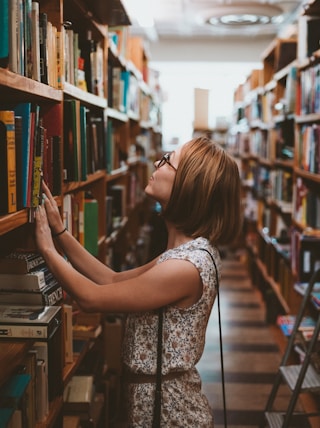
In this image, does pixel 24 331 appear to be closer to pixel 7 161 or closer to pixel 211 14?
pixel 7 161

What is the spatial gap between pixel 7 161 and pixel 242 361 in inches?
123

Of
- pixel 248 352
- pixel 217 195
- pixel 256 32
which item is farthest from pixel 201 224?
pixel 256 32

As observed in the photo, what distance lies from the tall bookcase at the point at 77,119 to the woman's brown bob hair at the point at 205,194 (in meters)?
0.43

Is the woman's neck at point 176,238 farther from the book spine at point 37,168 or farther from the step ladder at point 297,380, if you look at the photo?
the step ladder at point 297,380

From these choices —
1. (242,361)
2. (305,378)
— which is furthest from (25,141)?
(242,361)

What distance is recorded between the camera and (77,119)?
2.18m

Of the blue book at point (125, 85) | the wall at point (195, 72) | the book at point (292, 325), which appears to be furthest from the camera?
the wall at point (195, 72)

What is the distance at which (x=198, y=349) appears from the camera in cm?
164

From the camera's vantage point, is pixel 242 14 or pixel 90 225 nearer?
pixel 90 225

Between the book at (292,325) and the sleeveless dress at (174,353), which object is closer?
the sleeveless dress at (174,353)

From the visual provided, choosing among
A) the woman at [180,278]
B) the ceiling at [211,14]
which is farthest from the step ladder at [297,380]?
the ceiling at [211,14]

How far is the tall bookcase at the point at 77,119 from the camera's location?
5.19ft

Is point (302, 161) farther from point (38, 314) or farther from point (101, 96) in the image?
point (38, 314)

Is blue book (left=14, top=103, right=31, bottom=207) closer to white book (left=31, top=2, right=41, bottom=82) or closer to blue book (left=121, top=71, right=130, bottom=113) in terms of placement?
white book (left=31, top=2, right=41, bottom=82)
